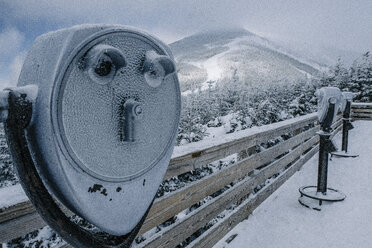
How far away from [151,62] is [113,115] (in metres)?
0.17

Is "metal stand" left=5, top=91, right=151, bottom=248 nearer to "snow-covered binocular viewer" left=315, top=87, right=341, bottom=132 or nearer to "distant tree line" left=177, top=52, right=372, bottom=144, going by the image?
"snow-covered binocular viewer" left=315, top=87, right=341, bottom=132

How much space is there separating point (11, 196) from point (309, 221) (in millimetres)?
2713

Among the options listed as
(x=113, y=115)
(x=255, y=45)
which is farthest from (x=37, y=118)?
(x=255, y=45)

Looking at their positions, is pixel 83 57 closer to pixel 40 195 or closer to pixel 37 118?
pixel 37 118

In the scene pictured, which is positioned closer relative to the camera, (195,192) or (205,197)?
(195,192)

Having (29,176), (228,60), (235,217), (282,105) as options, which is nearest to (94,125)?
(29,176)

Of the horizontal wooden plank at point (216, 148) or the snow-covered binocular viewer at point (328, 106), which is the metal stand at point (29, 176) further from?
the snow-covered binocular viewer at point (328, 106)

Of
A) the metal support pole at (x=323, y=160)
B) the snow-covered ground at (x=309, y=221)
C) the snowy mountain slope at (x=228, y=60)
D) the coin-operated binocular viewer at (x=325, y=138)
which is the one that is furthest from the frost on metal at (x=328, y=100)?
the snowy mountain slope at (x=228, y=60)

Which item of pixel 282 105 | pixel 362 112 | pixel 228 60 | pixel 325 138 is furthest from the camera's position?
pixel 228 60

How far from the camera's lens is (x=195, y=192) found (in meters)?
Answer: 2.03

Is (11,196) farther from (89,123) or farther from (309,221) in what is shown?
(309,221)

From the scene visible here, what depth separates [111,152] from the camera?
2.56 ft

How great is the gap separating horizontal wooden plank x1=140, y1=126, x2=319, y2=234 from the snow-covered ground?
1.71 feet

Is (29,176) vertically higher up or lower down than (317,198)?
higher up
